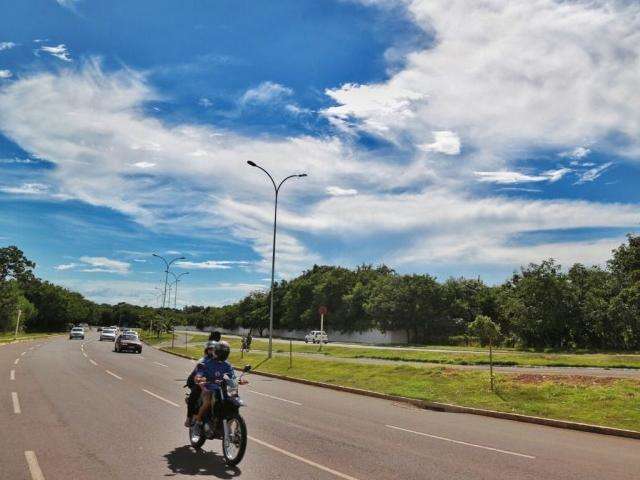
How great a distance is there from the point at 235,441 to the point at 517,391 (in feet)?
39.0

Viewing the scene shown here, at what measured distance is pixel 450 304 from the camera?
210ft

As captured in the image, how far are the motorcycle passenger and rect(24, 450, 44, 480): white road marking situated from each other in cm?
230

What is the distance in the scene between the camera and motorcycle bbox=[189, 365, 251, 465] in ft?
24.5

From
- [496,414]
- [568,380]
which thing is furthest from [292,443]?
[568,380]

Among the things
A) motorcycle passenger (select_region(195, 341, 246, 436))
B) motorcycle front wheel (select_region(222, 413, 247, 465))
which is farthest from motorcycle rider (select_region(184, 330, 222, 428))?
motorcycle front wheel (select_region(222, 413, 247, 465))

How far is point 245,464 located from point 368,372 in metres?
16.1

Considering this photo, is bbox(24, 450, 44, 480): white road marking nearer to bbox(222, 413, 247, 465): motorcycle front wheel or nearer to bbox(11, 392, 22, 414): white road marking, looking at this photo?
bbox(222, 413, 247, 465): motorcycle front wheel

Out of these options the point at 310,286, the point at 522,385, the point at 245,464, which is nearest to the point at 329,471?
the point at 245,464

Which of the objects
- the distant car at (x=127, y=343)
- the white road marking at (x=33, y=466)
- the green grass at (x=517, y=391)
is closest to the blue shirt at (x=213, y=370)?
the white road marking at (x=33, y=466)

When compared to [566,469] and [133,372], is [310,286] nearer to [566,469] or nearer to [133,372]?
[133,372]

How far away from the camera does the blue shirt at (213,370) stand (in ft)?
26.8

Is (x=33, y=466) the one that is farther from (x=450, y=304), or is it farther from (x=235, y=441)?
(x=450, y=304)

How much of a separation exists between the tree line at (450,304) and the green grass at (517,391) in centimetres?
318

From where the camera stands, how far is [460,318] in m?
63.4
